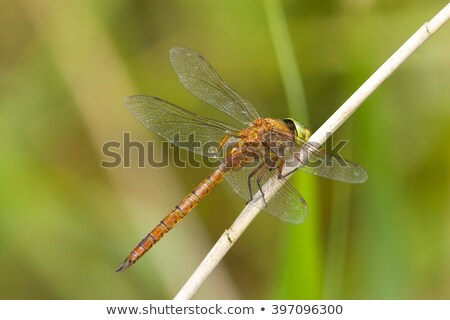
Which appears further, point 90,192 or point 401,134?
point 90,192

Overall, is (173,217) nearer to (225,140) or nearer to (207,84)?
Result: (225,140)

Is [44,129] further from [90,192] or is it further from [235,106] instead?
[235,106]

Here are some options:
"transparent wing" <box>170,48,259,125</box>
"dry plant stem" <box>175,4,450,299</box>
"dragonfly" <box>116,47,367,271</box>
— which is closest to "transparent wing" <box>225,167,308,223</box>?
"dragonfly" <box>116,47,367,271</box>

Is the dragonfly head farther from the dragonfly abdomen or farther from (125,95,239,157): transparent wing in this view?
the dragonfly abdomen

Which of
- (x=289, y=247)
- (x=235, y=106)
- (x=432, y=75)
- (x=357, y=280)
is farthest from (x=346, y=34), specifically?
(x=289, y=247)

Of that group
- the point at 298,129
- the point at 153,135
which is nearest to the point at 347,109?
the point at 298,129
